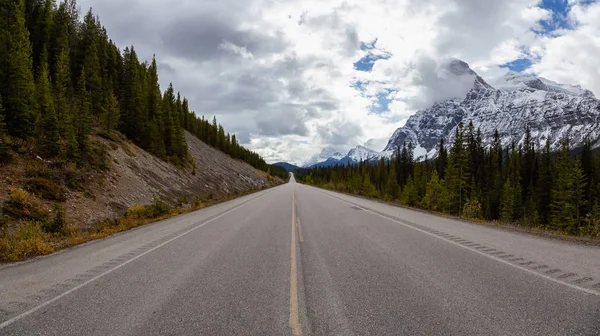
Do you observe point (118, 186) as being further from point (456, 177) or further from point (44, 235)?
point (456, 177)

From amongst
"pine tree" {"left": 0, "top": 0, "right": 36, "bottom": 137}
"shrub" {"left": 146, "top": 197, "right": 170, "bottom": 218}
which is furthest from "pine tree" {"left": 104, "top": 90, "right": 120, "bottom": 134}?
"shrub" {"left": 146, "top": 197, "right": 170, "bottom": 218}

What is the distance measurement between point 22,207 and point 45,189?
2.60 meters

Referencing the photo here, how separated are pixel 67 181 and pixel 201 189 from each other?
23.2m

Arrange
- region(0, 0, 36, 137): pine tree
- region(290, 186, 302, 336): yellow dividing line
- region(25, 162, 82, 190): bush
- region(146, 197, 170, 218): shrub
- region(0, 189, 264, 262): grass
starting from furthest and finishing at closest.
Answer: region(0, 0, 36, 137): pine tree, region(146, 197, 170, 218): shrub, region(25, 162, 82, 190): bush, region(0, 189, 264, 262): grass, region(290, 186, 302, 336): yellow dividing line

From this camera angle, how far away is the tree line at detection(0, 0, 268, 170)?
1927cm

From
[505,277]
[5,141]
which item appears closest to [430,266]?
[505,277]

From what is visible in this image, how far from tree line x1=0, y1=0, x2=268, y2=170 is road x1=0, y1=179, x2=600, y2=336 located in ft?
46.1

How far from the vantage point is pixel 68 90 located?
123ft

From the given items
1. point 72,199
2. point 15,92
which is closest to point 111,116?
point 15,92

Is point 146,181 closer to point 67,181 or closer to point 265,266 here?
point 67,181

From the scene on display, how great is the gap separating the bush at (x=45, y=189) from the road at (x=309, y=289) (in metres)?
8.18

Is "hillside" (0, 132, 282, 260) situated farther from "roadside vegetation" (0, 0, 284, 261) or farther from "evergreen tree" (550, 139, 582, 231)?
"evergreen tree" (550, 139, 582, 231)

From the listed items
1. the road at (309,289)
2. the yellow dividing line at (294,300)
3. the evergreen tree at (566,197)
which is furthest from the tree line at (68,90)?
the evergreen tree at (566,197)

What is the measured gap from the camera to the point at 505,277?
5.57m
